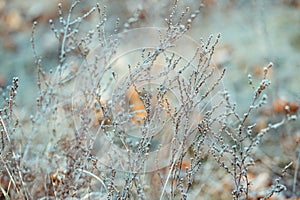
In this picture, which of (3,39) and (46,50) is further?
(3,39)

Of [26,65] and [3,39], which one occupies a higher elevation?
[3,39]

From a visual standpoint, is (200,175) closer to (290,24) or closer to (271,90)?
(271,90)

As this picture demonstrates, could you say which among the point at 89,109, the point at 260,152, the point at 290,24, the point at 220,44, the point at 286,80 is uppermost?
the point at 290,24

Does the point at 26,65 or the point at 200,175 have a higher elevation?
the point at 26,65

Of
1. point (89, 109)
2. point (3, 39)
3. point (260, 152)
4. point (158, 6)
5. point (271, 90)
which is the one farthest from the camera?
point (3, 39)

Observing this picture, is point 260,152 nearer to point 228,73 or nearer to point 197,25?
point 228,73

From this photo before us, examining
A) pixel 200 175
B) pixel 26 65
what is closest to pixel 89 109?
pixel 200 175

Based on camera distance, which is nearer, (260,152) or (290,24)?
(260,152)

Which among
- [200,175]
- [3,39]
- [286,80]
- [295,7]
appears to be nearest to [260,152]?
[200,175]

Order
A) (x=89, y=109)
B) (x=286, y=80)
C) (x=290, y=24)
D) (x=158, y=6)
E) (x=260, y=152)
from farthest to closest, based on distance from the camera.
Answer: (x=290, y=24) → (x=158, y=6) → (x=286, y=80) → (x=260, y=152) → (x=89, y=109)
